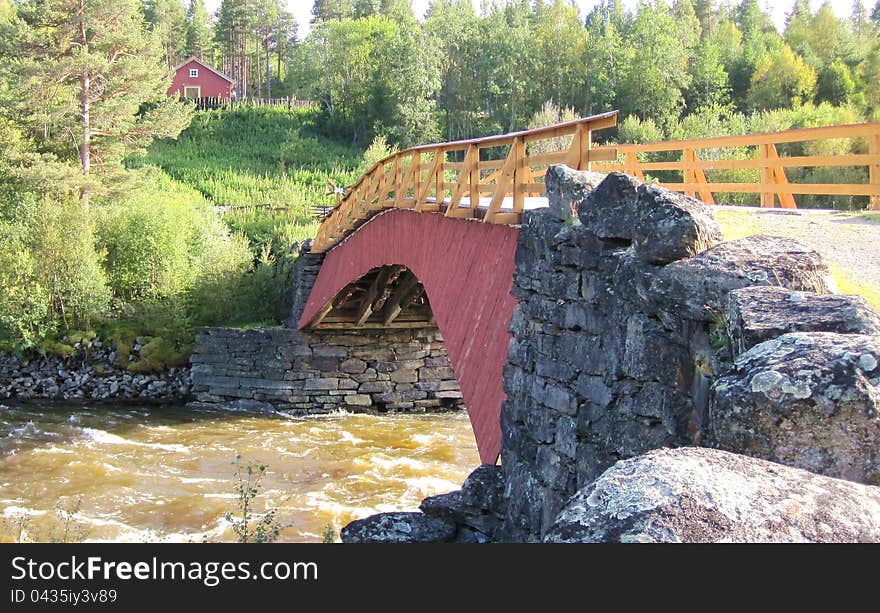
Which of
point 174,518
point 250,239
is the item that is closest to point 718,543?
point 174,518

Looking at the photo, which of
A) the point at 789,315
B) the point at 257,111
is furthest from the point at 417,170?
the point at 257,111

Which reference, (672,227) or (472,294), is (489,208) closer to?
(472,294)

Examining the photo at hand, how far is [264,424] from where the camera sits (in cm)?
2181

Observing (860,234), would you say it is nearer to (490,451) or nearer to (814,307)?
(490,451)

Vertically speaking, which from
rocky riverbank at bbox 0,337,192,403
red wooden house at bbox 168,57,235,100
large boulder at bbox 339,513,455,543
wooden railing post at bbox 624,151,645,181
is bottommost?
rocky riverbank at bbox 0,337,192,403

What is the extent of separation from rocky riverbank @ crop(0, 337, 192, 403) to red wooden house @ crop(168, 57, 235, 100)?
145ft

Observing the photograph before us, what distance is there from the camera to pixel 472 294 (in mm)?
10461

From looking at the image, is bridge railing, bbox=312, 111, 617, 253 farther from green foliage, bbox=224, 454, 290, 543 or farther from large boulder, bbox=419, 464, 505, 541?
green foliage, bbox=224, 454, 290, 543

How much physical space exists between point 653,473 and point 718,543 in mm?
327

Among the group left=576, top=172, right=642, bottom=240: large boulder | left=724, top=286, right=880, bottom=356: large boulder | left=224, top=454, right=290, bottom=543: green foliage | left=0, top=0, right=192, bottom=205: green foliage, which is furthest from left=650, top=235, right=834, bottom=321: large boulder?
left=0, top=0, right=192, bottom=205: green foliage

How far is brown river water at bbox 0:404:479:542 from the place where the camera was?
14.1 meters

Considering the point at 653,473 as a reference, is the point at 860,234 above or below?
above

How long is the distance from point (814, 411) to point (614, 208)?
3.47 m

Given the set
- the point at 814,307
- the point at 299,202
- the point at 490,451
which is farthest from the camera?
the point at 299,202
